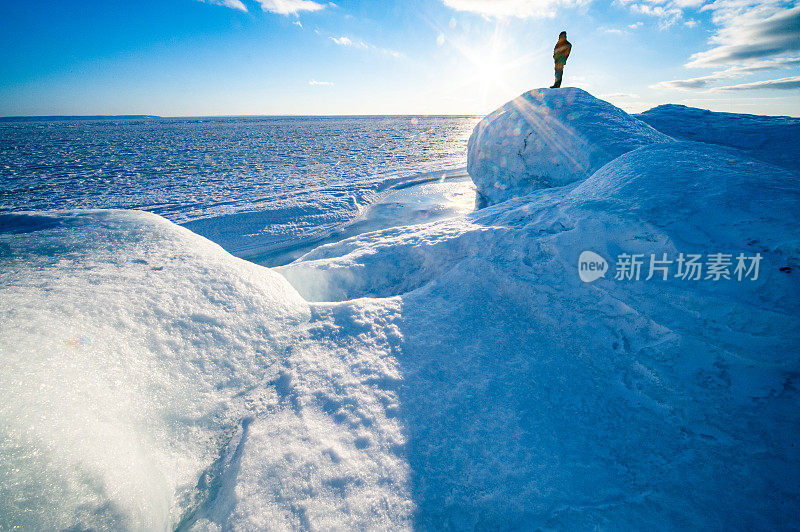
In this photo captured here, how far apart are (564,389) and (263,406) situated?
145 centimetres

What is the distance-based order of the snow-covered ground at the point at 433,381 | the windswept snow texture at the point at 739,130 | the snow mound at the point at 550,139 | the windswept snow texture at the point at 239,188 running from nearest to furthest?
the snow-covered ground at the point at 433,381 → the snow mound at the point at 550,139 → the windswept snow texture at the point at 739,130 → the windswept snow texture at the point at 239,188

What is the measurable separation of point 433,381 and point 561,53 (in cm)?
607

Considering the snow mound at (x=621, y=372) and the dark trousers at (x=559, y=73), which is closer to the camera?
the snow mound at (x=621, y=372)

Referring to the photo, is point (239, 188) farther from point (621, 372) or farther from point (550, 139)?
point (621, 372)

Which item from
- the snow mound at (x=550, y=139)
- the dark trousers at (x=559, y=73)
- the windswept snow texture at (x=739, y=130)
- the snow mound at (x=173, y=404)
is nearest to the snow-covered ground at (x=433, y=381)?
the snow mound at (x=173, y=404)

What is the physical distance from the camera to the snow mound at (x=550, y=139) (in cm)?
388

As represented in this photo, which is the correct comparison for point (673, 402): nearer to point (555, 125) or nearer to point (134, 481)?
point (134, 481)

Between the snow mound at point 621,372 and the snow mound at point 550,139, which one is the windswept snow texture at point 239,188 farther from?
the snow mound at point 621,372

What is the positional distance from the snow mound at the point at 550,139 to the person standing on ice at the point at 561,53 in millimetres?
910

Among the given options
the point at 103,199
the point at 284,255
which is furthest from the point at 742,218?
the point at 103,199

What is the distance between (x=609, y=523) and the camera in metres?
1.16

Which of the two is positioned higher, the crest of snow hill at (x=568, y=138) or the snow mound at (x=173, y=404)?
the crest of snow hill at (x=568, y=138)

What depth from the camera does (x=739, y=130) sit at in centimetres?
610

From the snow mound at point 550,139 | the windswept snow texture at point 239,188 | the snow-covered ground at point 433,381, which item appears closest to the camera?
the snow-covered ground at point 433,381
